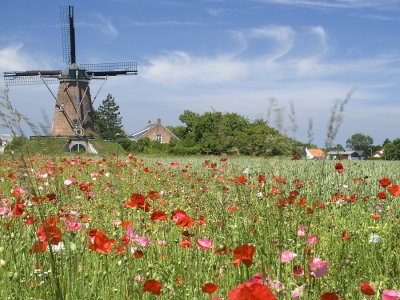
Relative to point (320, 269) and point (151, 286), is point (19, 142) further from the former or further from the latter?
point (320, 269)

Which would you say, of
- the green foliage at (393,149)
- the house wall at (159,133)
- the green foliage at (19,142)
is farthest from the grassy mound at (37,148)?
the green foliage at (393,149)

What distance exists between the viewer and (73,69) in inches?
1658

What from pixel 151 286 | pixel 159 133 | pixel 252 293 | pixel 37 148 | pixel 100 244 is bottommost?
pixel 151 286

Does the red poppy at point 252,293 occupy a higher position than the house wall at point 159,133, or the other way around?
the house wall at point 159,133

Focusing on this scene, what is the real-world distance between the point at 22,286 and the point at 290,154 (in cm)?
177

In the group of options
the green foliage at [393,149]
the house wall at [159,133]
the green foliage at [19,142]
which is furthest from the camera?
the green foliage at [393,149]

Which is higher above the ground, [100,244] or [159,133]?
[159,133]

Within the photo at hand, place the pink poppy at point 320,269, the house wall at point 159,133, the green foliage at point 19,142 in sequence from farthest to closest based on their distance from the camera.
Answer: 1. the house wall at point 159,133
2. the pink poppy at point 320,269
3. the green foliage at point 19,142

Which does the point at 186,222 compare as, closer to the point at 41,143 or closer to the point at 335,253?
the point at 41,143

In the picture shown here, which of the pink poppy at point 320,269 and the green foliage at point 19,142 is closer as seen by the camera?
the green foliage at point 19,142

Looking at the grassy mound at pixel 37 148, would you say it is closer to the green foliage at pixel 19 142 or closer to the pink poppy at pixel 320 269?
the green foliage at pixel 19 142

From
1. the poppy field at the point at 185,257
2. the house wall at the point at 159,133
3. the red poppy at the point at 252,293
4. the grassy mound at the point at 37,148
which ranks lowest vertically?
the poppy field at the point at 185,257

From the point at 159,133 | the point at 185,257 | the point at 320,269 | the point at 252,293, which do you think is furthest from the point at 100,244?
the point at 159,133

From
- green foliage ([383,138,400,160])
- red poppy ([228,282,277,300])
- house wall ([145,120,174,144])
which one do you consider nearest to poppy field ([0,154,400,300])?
red poppy ([228,282,277,300])
